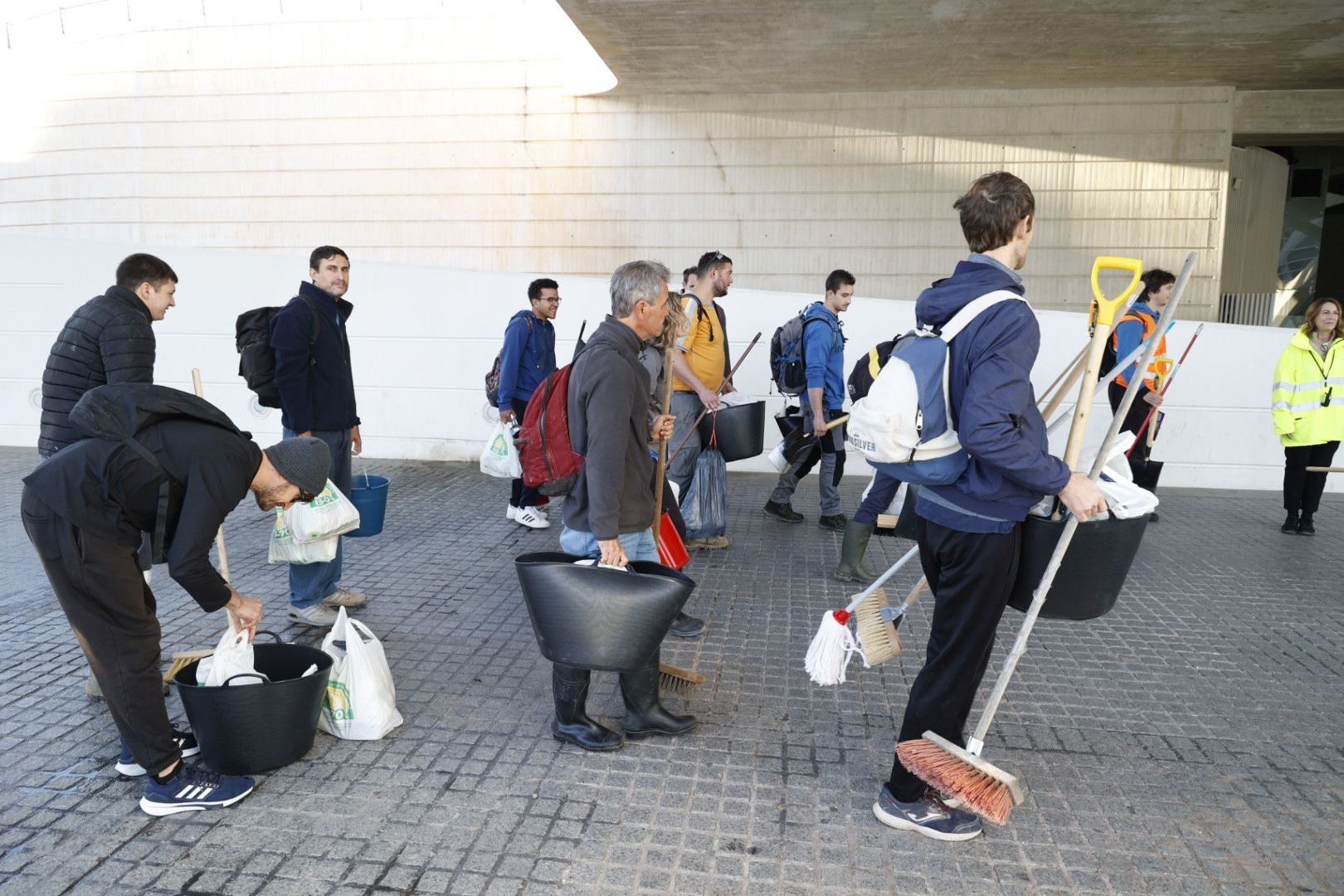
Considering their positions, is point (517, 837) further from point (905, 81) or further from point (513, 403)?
point (905, 81)

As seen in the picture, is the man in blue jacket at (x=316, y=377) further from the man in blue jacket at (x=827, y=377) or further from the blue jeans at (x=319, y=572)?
the man in blue jacket at (x=827, y=377)

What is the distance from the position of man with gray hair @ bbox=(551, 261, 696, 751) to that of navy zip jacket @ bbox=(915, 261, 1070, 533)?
1.11 m

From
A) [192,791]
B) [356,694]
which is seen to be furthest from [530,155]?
[192,791]

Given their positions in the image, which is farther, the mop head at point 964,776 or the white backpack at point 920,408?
the mop head at point 964,776

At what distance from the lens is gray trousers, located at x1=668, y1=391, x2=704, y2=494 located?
19.1ft

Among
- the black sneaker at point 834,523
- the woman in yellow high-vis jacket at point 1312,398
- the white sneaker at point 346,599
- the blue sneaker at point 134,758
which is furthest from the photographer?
the black sneaker at point 834,523

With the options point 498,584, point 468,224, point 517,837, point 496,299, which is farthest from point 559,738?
point 468,224

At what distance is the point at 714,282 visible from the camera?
5.88 m

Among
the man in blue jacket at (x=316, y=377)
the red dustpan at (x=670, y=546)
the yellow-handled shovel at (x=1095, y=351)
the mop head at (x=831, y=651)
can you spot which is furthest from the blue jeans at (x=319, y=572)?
the yellow-handled shovel at (x=1095, y=351)

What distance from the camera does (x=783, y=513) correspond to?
7148 mm

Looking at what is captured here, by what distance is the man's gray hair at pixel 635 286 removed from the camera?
345 cm

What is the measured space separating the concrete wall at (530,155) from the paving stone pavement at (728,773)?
4906mm

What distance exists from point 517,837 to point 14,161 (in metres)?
11.3

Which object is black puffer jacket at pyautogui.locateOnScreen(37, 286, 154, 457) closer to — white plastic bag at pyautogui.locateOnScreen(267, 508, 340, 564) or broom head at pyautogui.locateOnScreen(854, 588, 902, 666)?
white plastic bag at pyautogui.locateOnScreen(267, 508, 340, 564)
